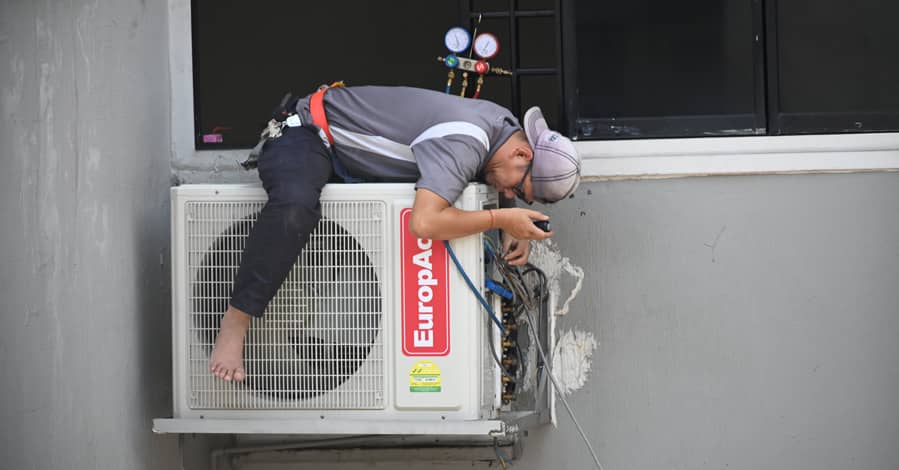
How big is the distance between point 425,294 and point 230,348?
19.9 inches

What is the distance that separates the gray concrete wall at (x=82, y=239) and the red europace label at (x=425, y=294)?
776 mm

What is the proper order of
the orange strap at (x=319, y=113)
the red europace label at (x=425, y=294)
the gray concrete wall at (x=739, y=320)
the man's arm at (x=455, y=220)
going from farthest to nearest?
the gray concrete wall at (x=739, y=320) < the orange strap at (x=319, y=113) < the red europace label at (x=425, y=294) < the man's arm at (x=455, y=220)

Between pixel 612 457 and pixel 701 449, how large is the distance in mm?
270

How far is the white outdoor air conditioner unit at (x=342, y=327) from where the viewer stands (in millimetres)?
2738

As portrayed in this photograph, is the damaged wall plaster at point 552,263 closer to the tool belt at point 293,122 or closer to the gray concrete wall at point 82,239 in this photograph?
the tool belt at point 293,122

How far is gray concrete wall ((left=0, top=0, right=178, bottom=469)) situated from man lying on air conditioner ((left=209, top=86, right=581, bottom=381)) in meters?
0.34

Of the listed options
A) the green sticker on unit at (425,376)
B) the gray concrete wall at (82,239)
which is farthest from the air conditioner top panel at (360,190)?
the green sticker on unit at (425,376)

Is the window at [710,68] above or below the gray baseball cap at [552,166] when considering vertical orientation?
above

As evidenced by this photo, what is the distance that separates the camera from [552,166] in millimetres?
2824

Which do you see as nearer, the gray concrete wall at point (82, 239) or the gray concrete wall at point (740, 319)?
the gray concrete wall at point (82, 239)

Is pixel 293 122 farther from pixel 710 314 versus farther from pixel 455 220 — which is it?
pixel 710 314

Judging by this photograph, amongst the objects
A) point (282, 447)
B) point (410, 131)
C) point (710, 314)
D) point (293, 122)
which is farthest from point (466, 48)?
point (282, 447)

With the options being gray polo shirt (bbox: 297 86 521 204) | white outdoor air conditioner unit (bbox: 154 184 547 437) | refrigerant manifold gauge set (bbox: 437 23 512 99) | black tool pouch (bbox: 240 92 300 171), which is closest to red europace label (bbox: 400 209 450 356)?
white outdoor air conditioner unit (bbox: 154 184 547 437)

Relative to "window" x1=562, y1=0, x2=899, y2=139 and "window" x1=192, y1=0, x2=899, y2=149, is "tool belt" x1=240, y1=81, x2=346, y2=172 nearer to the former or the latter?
"window" x1=192, y1=0, x2=899, y2=149
